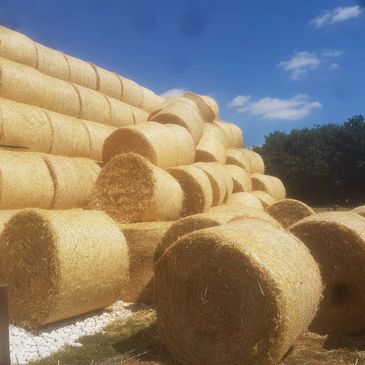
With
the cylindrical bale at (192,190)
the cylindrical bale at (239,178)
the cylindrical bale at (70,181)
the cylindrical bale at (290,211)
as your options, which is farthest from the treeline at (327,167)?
the cylindrical bale at (70,181)

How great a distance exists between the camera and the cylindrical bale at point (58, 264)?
18.0 feet

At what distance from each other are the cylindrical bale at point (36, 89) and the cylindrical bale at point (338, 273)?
215 inches

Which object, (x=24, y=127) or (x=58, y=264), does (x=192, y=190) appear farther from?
(x=58, y=264)

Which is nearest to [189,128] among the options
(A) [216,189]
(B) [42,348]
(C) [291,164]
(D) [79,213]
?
(A) [216,189]

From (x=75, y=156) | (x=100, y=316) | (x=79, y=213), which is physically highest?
(x=75, y=156)

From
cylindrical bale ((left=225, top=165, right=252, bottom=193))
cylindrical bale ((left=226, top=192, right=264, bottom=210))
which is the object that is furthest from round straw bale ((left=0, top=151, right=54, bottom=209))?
cylindrical bale ((left=225, top=165, right=252, bottom=193))

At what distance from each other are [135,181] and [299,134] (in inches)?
969

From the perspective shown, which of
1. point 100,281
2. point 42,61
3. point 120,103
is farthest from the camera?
point 120,103

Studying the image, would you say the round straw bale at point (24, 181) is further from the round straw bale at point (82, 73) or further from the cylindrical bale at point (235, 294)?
the round straw bale at point (82, 73)

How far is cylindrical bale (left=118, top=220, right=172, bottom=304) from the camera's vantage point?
6848mm

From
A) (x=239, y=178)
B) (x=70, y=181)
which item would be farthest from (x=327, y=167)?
(x=70, y=181)

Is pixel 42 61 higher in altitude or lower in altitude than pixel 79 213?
higher

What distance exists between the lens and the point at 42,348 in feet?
16.3

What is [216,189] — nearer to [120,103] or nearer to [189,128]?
[189,128]
